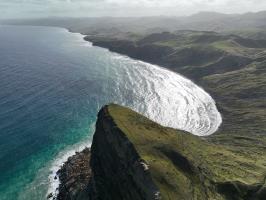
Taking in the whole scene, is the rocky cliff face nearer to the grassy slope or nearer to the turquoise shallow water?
the grassy slope

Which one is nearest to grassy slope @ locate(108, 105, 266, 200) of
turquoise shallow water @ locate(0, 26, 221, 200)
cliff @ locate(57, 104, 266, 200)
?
cliff @ locate(57, 104, 266, 200)

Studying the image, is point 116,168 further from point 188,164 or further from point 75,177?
point 75,177

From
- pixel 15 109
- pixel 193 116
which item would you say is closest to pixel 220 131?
pixel 193 116

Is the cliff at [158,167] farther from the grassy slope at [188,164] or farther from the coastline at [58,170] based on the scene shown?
the coastline at [58,170]

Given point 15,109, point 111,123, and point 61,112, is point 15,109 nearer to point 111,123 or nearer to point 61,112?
point 61,112

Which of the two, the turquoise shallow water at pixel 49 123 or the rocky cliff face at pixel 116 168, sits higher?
the rocky cliff face at pixel 116 168

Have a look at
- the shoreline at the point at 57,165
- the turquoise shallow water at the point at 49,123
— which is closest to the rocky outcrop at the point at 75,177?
the shoreline at the point at 57,165

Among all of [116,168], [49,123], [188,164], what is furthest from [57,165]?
[188,164]
